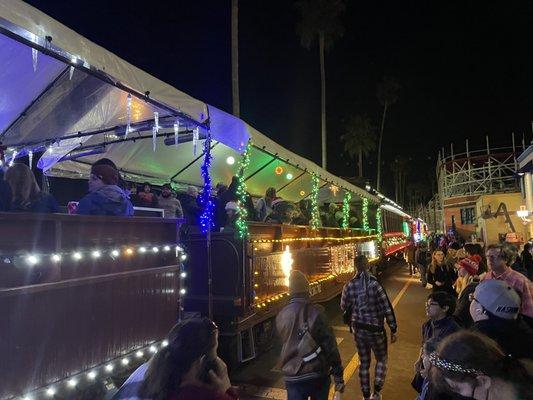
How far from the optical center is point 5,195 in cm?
366

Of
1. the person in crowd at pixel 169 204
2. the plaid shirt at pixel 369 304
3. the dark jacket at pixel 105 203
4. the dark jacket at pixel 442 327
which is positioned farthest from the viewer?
the person in crowd at pixel 169 204

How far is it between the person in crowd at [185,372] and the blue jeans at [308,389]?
6.29ft

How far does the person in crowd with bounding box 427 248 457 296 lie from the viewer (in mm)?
9664

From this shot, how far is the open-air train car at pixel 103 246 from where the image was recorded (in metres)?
3.26

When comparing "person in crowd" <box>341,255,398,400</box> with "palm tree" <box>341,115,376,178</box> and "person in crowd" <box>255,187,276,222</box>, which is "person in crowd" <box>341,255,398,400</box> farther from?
"palm tree" <box>341,115,376,178</box>

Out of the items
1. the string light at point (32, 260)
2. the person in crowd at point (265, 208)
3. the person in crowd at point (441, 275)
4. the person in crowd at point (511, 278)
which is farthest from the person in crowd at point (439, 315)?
the person in crowd at point (441, 275)

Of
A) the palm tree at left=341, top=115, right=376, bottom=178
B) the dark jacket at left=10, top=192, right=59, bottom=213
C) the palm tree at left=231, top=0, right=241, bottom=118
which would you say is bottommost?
the dark jacket at left=10, top=192, right=59, bottom=213

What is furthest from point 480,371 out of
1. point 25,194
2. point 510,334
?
point 25,194

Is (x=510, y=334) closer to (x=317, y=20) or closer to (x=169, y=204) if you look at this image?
(x=169, y=204)

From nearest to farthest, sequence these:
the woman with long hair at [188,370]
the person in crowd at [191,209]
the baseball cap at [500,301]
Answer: the woman with long hair at [188,370] → the baseball cap at [500,301] → the person in crowd at [191,209]

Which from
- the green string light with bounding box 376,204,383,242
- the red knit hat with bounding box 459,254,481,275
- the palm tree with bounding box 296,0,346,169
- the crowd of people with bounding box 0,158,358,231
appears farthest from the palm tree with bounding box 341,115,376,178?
the red knit hat with bounding box 459,254,481,275

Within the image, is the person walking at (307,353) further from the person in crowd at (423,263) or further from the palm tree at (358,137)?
the palm tree at (358,137)

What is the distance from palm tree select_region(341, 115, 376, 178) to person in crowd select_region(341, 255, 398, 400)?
50.4 meters

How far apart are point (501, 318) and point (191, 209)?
17.6 ft
